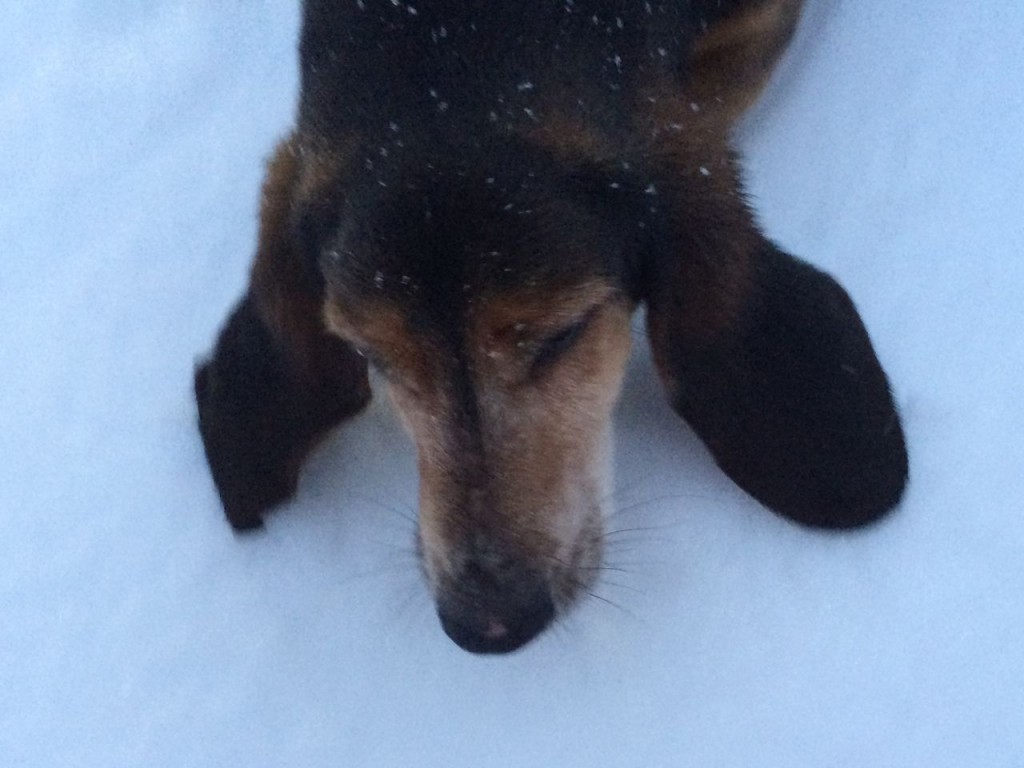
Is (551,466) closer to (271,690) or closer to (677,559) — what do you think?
(677,559)

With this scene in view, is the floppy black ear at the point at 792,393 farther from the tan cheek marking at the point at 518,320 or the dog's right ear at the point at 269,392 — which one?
the dog's right ear at the point at 269,392

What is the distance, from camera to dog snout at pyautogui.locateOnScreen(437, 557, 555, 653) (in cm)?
141

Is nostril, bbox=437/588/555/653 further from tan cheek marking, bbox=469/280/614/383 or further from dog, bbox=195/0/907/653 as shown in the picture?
tan cheek marking, bbox=469/280/614/383

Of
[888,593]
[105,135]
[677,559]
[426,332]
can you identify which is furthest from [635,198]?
[105,135]

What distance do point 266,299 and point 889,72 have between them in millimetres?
1163

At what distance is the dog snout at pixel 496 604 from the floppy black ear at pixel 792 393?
1.23 ft

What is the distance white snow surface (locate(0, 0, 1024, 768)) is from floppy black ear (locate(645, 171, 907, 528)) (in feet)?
0.21

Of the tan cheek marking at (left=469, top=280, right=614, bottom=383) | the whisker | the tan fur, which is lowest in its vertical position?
the whisker

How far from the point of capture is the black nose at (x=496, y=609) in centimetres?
141

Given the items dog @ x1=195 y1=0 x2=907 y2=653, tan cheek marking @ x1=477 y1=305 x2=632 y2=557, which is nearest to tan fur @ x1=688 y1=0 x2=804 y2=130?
dog @ x1=195 y1=0 x2=907 y2=653

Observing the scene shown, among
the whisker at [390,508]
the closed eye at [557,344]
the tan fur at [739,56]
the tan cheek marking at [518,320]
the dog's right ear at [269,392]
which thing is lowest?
the whisker at [390,508]

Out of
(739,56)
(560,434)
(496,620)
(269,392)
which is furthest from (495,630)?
(739,56)

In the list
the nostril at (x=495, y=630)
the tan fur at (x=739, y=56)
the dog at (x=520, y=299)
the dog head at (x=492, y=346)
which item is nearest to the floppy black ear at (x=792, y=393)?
the dog at (x=520, y=299)

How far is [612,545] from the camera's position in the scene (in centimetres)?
161
